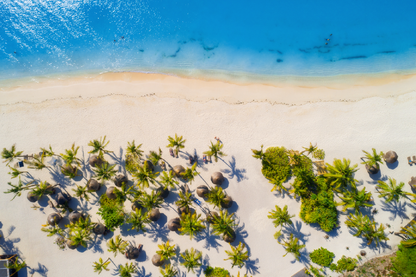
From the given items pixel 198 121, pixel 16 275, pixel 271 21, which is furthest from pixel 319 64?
pixel 16 275

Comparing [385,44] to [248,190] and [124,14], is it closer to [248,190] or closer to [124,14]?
[248,190]

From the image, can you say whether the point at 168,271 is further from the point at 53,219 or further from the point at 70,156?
the point at 70,156

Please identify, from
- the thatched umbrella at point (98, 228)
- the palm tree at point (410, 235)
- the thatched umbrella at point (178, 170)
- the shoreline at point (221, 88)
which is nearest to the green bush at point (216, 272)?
the thatched umbrella at point (178, 170)

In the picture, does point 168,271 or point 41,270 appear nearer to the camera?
point 168,271

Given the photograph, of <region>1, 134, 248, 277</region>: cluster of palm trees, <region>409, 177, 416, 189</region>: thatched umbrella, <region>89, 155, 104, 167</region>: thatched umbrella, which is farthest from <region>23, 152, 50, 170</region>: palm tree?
<region>409, 177, 416, 189</region>: thatched umbrella

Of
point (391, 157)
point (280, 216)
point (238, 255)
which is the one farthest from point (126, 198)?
point (391, 157)

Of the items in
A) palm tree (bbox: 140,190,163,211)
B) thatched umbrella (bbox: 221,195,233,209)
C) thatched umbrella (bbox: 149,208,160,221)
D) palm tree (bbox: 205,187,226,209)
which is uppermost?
palm tree (bbox: 140,190,163,211)

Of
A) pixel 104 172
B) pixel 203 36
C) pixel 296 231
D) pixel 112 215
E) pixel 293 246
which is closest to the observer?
pixel 104 172

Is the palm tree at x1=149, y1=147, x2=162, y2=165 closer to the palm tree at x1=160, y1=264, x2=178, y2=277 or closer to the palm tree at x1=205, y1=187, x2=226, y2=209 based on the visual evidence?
the palm tree at x1=205, y1=187, x2=226, y2=209
